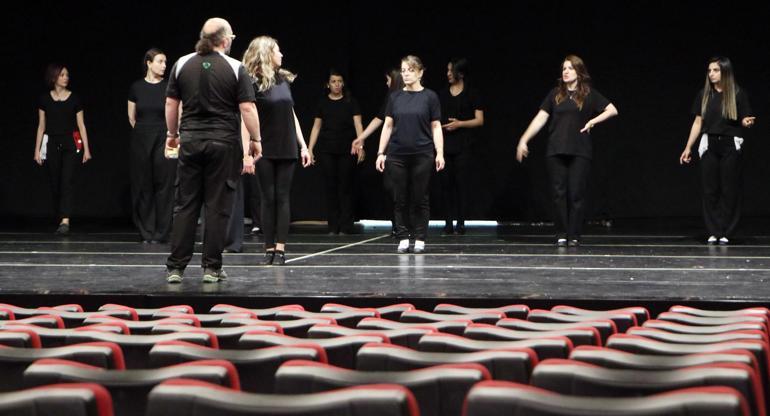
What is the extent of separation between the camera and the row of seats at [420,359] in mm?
1637

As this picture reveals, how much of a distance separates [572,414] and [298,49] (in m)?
9.61

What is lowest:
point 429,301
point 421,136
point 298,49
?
point 429,301

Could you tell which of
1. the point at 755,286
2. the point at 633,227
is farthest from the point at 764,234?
the point at 755,286

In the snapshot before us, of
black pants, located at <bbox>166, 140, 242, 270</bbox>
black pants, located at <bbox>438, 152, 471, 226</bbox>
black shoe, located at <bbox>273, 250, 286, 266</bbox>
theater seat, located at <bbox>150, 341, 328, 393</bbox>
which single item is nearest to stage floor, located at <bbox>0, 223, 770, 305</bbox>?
black shoe, located at <bbox>273, 250, 286, 266</bbox>

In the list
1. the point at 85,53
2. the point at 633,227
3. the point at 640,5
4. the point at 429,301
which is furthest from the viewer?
the point at 85,53

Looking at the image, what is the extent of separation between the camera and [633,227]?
30.9 ft

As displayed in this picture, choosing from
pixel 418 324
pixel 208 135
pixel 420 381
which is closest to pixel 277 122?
pixel 208 135

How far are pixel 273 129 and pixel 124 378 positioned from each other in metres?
4.14

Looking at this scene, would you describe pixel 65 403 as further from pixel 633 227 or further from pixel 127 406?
pixel 633 227

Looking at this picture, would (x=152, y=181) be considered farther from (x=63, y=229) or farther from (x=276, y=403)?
(x=276, y=403)

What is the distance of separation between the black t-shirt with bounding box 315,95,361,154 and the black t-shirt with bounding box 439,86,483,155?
2.71 ft

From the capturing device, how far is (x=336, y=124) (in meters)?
9.33

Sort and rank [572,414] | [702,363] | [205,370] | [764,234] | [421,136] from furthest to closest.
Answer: [764,234] → [421,136] → [702,363] → [205,370] → [572,414]

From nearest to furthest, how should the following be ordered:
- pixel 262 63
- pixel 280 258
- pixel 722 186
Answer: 1. pixel 262 63
2. pixel 280 258
3. pixel 722 186
